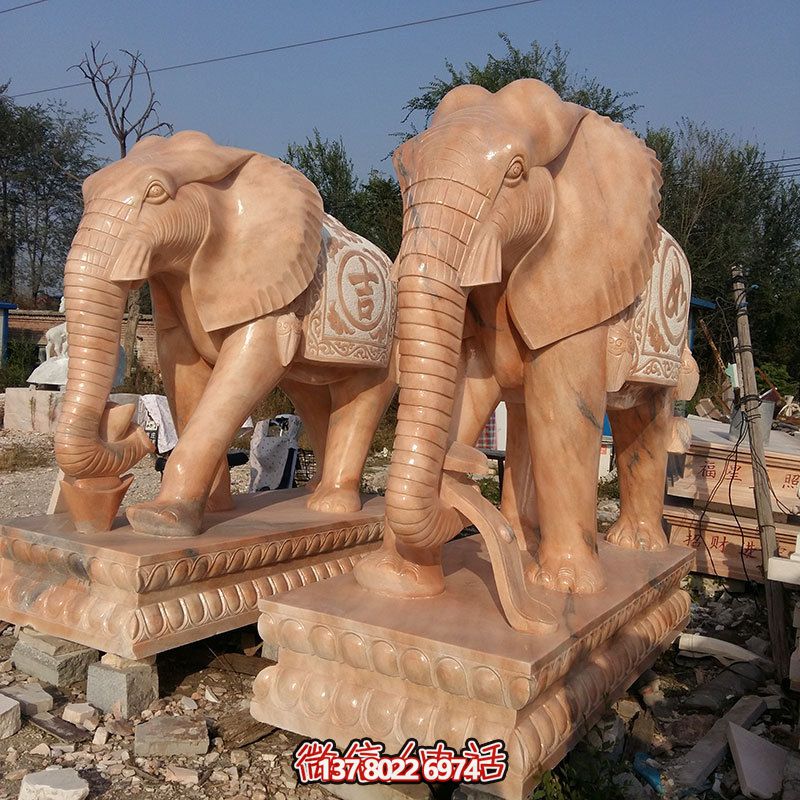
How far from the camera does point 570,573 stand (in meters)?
2.38

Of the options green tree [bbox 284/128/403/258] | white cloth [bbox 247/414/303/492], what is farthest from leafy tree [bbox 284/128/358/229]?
white cloth [bbox 247/414/303/492]

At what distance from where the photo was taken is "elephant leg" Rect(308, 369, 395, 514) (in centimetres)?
357

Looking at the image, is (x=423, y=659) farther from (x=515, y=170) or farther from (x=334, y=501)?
(x=334, y=501)

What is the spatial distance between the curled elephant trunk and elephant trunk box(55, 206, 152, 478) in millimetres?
1176

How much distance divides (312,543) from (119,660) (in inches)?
34.2

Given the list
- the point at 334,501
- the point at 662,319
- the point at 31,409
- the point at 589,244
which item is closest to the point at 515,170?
the point at 589,244

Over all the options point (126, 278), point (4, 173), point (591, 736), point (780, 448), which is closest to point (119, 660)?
point (126, 278)

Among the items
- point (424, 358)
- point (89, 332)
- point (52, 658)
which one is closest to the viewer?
point (424, 358)

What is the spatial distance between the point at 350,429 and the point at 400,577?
149 centimetres

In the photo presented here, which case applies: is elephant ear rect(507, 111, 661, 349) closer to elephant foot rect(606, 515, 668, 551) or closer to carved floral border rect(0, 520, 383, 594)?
elephant foot rect(606, 515, 668, 551)

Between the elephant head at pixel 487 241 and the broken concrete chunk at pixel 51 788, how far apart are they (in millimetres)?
991

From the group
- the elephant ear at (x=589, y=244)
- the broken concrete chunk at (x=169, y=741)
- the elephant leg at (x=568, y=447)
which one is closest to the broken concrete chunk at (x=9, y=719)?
the broken concrete chunk at (x=169, y=741)

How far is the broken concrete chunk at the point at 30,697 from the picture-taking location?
253cm

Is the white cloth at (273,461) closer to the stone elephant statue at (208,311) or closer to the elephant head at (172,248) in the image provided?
the stone elephant statue at (208,311)
